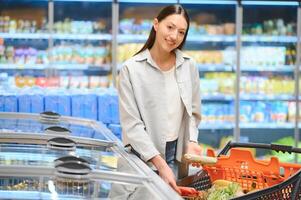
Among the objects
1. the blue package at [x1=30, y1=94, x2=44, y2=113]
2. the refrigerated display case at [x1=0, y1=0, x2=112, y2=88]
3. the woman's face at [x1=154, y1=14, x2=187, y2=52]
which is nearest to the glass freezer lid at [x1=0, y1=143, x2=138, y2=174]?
the woman's face at [x1=154, y1=14, x2=187, y2=52]

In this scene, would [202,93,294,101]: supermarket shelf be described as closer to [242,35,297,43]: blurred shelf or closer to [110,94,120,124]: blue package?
[242,35,297,43]: blurred shelf

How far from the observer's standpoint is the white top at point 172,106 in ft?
9.64

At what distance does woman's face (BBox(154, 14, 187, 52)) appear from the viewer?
9.38ft

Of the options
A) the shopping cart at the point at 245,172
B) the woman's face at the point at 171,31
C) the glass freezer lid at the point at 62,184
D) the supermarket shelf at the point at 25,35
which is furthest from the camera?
the supermarket shelf at the point at 25,35

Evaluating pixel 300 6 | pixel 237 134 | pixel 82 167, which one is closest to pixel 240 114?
pixel 237 134

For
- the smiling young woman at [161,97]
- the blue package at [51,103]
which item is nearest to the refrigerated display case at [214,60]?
the blue package at [51,103]

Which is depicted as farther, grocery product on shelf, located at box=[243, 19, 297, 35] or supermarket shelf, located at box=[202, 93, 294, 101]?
grocery product on shelf, located at box=[243, 19, 297, 35]

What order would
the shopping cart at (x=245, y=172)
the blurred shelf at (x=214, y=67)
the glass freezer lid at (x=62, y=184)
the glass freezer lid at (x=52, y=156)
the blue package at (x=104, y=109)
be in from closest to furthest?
the glass freezer lid at (x=62, y=184) → the glass freezer lid at (x=52, y=156) → the shopping cart at (x=245, y=172) → the blue package at (x=104, y=109) → the blurred shelf at (x=214, y=67)

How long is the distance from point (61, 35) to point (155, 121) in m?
4.08

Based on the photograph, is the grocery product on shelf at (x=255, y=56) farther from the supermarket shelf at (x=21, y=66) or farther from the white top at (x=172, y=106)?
the white top at (x=172, y=106)

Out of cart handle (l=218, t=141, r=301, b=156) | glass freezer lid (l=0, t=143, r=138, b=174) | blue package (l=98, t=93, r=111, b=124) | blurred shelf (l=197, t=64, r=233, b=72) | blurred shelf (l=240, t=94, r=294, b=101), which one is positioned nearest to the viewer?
glass freezer lid (l=0, t=143, r=138, b=174)

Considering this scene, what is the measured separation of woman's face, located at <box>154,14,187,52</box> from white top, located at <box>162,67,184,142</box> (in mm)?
145

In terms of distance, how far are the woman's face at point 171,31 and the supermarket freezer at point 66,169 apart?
50 centimetres

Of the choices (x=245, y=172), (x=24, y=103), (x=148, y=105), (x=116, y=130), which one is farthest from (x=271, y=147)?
(x=24, y=103)
